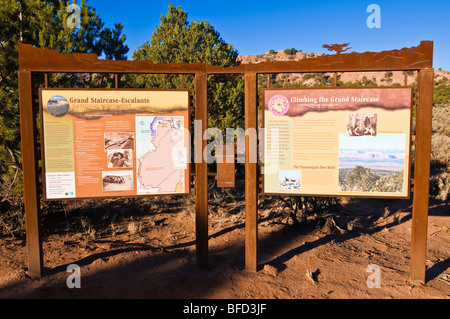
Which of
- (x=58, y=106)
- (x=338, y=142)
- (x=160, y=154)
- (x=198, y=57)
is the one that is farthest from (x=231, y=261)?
(x=198, y=57)

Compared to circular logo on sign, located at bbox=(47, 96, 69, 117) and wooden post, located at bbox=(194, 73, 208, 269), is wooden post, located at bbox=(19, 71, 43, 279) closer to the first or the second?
circular logo on sign, located at bbox=(47, 96, 69, 117)

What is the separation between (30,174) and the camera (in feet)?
12.2

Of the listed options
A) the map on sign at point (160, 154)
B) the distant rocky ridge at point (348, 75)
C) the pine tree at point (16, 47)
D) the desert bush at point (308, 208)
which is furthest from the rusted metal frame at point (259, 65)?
the distant rocky ridge at point (348, 75)

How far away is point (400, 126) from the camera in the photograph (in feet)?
11.6

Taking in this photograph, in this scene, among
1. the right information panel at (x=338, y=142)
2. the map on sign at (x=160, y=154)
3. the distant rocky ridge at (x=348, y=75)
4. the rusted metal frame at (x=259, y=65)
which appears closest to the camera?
the rusted metal frame at (x=259, y=65)

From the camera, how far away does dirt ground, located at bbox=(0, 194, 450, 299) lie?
11.3 ft

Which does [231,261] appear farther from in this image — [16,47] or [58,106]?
[16,47]

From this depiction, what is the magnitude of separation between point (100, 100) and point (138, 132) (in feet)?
1.83

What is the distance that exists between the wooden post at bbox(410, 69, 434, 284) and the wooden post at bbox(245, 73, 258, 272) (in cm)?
178

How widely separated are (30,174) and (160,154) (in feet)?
4.93

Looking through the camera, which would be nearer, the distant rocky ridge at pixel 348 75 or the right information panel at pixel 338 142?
the right information panel at pixel 338 142

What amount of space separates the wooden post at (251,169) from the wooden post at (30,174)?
2.45 metres

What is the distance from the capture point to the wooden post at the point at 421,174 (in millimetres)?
3465

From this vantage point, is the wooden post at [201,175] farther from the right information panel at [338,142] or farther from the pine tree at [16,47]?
the pine tree at [16,47]
